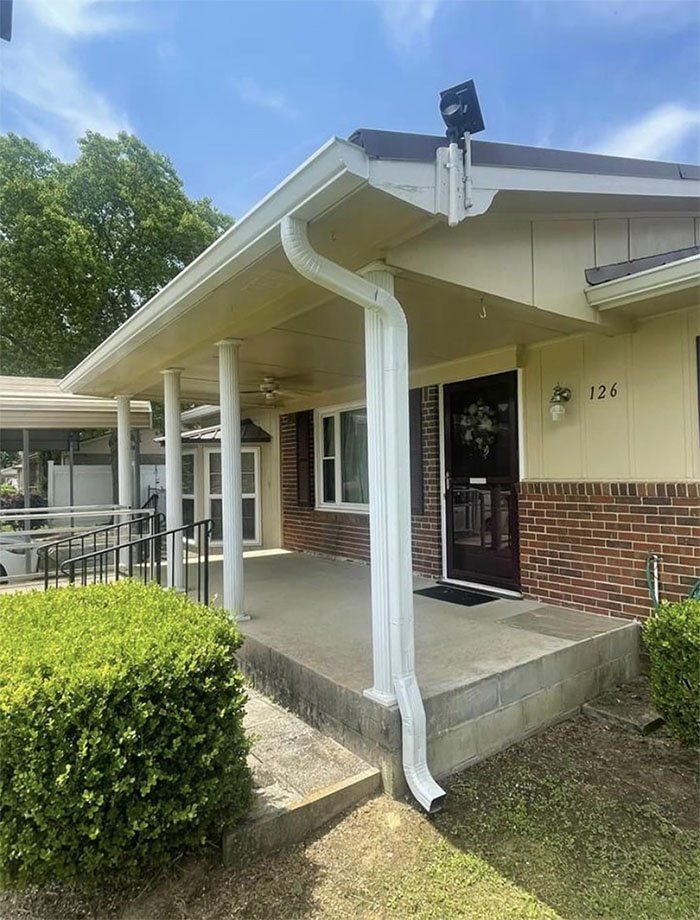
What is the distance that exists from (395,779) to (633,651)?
89.0 inches

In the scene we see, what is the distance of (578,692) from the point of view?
3.46 metres

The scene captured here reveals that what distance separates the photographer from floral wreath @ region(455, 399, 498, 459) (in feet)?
17.0

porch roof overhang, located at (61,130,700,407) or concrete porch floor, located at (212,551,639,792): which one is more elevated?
porch roof overhang, located at (61,130,700,407)

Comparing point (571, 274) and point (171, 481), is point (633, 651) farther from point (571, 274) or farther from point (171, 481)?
point (171, 481)

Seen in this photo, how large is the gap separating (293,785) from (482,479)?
345 centimetres

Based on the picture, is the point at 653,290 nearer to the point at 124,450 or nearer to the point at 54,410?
the point at 124,450

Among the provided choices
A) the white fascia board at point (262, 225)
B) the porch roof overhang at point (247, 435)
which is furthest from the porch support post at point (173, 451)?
the porch roof overhang at point (247, 435)

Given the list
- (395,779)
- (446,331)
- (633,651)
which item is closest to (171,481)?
(446,331)

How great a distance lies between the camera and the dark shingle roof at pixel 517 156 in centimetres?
222

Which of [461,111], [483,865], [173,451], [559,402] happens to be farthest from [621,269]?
[173,451]

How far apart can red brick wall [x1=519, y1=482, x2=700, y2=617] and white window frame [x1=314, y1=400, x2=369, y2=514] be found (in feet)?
8.20

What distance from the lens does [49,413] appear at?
7523 mm

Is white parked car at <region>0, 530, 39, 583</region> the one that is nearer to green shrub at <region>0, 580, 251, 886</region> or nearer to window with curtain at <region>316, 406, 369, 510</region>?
window with curtain at <region>316, 406, 369, 510</region>

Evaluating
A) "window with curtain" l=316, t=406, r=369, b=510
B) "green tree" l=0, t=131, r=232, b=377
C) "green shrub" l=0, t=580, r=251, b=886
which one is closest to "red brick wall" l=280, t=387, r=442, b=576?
"window with curtain" l=316, t=406, r=369, b=510
